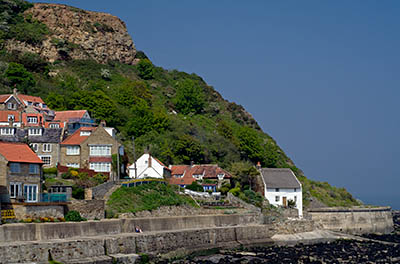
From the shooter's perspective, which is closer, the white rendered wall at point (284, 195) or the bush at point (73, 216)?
the bush at point (73, 216)

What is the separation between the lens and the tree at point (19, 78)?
274ft

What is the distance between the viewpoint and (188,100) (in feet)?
342

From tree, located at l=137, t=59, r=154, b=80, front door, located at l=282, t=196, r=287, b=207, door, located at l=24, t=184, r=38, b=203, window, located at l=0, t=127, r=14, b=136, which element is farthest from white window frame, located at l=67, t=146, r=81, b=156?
tree, located at l=137, t=59, r=154, b=80

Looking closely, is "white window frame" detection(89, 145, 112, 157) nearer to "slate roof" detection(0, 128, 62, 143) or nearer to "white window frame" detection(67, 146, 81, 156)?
"white window frame" detection(67, 146, 81, 156)

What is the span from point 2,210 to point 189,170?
1262 inches

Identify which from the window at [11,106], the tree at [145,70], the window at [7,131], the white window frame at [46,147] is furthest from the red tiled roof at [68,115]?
the tree at [145,70]

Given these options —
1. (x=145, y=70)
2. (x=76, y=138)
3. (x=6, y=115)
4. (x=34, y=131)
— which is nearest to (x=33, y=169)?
(x=34, y=131)

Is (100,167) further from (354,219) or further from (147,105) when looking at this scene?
(147,105)

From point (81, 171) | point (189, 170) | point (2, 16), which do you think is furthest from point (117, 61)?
point (81, 171)

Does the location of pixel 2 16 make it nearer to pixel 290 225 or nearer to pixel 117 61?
pixel 117 61

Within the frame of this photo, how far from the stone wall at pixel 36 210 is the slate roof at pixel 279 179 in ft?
102

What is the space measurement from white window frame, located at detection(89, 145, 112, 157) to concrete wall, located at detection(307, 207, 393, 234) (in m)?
24.0

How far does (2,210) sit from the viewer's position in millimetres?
37875

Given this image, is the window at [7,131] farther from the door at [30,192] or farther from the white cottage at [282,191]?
the white cottage at [282,191]
